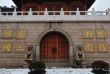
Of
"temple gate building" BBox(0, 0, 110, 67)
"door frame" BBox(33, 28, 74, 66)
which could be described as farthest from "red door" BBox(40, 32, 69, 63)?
"door frame" BBox(33, 28, 74, 66)

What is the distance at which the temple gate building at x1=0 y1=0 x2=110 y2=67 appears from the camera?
86.3 ft

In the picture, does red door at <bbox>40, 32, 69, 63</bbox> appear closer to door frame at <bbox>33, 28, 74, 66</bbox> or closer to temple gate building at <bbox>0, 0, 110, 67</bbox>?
temple gate building at <bbox>0, 0, 110, 67</bbox>

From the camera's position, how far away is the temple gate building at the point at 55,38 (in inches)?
1036

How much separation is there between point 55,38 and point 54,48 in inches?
37.1

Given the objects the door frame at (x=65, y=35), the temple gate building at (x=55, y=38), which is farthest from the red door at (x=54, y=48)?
the door frame at (x=65, y=35)

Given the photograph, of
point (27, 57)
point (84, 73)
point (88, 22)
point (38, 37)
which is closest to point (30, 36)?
point (38, 37)

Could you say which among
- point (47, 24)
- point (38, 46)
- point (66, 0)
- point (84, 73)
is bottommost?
point (84, 73)

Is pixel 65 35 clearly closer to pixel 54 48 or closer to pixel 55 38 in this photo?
pixel 55 38

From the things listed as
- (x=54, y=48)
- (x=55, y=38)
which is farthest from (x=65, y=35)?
(x=54, y=48)

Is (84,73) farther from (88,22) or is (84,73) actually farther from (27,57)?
(88,22)

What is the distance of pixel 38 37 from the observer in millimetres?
26672

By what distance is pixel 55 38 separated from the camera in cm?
2734

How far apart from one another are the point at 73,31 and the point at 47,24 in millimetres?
2360

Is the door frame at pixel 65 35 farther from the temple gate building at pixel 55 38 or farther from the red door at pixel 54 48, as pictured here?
the red door at pixel 54 48
